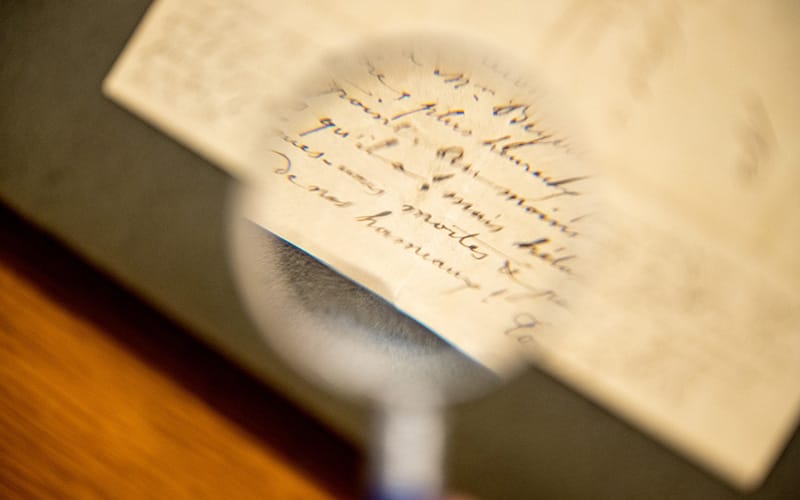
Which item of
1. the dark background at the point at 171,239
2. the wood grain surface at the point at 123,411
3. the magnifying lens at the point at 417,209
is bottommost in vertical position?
the wood grain surface at the point at 123,411

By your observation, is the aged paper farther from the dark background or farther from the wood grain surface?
the wood grain surface

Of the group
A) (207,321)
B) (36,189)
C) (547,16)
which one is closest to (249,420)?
(207,321)

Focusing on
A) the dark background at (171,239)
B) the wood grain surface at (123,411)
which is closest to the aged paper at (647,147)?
the dark background at (171,239)

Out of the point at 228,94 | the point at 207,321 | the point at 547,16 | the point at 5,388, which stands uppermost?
the point at 547,16

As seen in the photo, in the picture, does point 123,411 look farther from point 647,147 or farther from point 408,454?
point 647,147

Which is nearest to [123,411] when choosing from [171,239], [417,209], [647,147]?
[171,239]

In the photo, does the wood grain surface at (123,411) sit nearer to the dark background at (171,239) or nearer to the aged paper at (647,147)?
the dark background at (171,239)

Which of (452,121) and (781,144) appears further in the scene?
(781,144)

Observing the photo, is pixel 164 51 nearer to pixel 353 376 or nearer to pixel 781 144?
pixel 353 376
